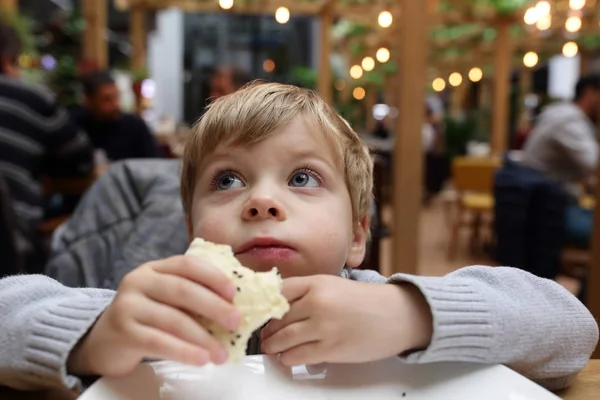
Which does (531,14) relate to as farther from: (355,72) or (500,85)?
(355,72)

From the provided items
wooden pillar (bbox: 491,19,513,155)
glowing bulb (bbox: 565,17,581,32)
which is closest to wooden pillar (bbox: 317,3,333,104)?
wooden pillar (bbox: 491,19,513,155)

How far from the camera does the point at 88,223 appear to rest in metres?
1.43

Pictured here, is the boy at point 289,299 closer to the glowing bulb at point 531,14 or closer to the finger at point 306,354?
the finger at point 306,354

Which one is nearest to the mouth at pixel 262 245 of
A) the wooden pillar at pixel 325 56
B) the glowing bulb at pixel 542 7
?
the glowing bulb at pixel 542 7

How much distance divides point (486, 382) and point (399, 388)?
79 millimetres

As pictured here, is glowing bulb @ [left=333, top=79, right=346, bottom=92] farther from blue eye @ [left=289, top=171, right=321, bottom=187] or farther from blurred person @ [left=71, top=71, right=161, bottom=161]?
blue eye @ [left=289, top=171, right=321, bottom=187]

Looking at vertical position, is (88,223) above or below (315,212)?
below

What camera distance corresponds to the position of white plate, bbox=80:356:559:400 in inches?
20.5

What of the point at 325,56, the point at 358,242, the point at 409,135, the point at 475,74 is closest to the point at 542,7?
the point at 325,56

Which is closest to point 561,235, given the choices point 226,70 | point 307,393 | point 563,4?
point 226,70

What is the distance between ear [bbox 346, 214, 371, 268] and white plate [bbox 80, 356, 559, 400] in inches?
13.6

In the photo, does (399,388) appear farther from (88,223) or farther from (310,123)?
(88,223)

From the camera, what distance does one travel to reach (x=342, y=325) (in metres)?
0.54

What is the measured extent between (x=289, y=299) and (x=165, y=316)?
0.12m
